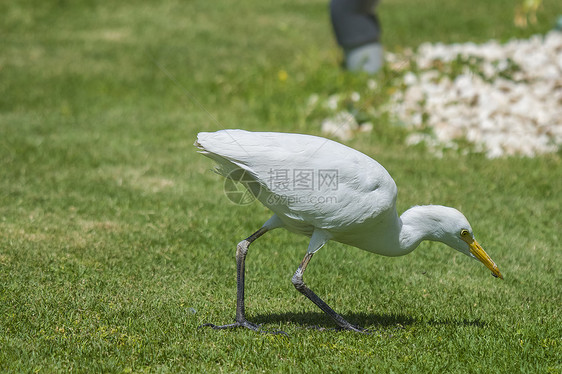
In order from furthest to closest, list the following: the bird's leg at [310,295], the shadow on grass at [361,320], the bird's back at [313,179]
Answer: the shadow on grass at [361,320] → the bird's leg at [310,295] → the bird's back at [313,179]

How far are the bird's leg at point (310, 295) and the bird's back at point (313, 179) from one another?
297mm

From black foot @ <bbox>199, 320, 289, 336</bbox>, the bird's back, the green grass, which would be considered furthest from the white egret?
the green grass

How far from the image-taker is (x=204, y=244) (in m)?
6.03

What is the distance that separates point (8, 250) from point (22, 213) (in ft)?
3.44

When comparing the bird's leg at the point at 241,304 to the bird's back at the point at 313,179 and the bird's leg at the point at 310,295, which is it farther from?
the bird's back at the point at 313,179

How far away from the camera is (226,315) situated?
4.68 m

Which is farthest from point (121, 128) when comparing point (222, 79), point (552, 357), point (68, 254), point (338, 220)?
point (552, 357)

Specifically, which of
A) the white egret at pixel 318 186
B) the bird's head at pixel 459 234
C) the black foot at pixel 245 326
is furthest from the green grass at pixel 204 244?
the white egret at pixel 318 186

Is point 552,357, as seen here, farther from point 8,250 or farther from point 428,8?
point 428,8

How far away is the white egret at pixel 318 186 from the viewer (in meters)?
4.07

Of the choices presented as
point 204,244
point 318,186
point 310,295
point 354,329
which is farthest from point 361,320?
point 204,244

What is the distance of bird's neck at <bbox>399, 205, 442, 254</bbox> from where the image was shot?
4.33 m

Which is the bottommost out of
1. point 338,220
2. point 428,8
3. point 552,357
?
point 428,8

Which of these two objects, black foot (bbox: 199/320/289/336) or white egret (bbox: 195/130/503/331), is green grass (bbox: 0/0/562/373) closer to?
black foot (bbox: 199/320/289/336)
